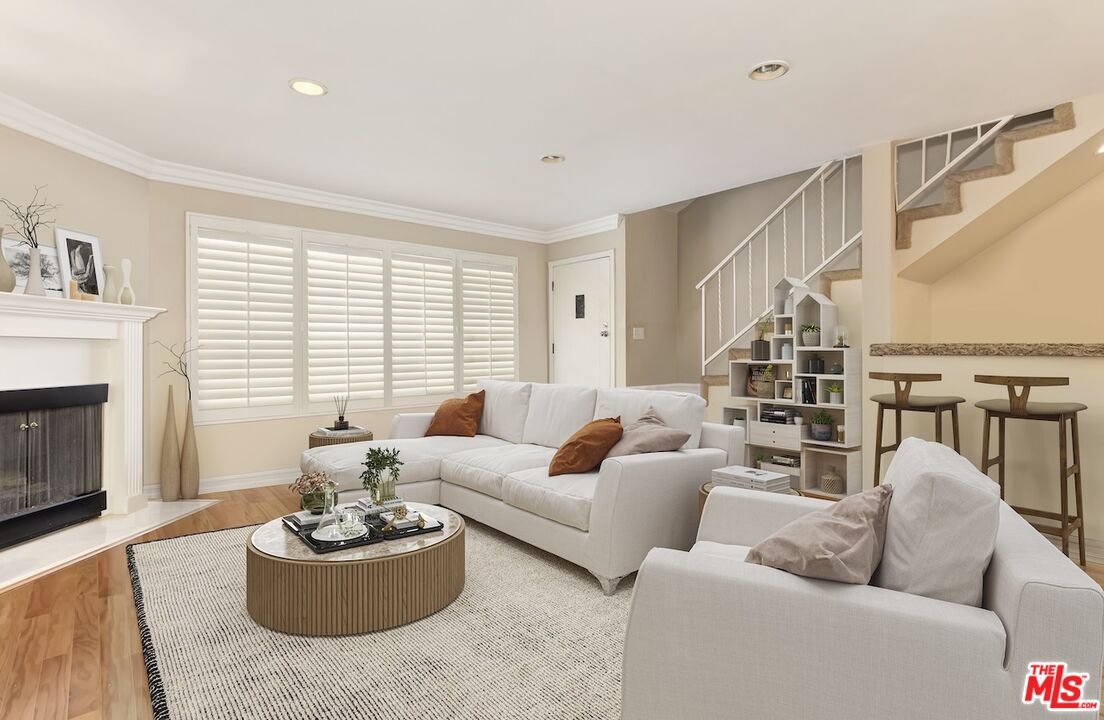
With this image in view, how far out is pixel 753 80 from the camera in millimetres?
3154

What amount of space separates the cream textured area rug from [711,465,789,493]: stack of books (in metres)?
0.69

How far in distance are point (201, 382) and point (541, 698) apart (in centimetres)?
396

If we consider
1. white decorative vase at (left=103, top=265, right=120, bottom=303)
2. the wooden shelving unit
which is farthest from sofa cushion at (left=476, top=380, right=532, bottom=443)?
white decorative vase at (left=103, top=265, right=120, bottom=303)

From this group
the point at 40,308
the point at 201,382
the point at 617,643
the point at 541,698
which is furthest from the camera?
the point at 201,382

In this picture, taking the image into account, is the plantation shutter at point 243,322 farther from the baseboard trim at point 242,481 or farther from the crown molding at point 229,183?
the baseboard trim at point 242,481

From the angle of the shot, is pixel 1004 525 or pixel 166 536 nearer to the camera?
pixel 1004 525

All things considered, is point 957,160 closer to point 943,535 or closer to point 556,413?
point 556,413

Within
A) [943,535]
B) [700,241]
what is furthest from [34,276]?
[700,241]

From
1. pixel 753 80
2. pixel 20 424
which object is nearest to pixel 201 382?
pixel 20 424

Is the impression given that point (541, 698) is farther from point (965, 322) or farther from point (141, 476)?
point (965, 322)

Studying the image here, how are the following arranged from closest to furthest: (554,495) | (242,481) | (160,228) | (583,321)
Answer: (554,495) → (160,228) → (242,481) → (583,321)

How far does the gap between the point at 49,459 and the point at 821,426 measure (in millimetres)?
5121

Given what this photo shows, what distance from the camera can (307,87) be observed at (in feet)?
10.5

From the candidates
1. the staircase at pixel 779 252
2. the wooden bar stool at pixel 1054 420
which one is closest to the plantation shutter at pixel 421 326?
the staircase at pixel 779 252
